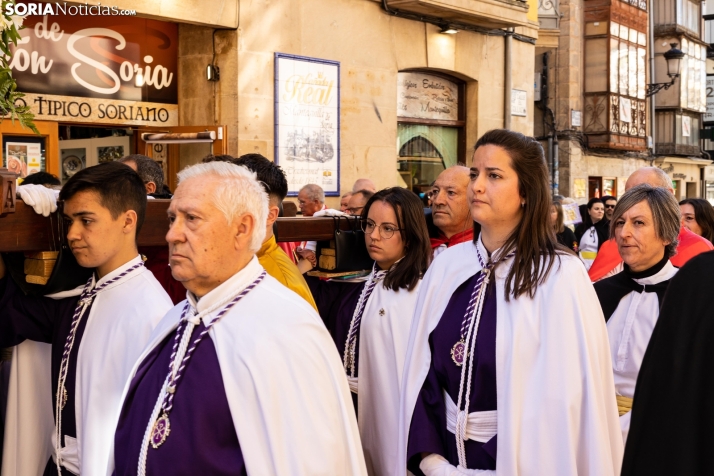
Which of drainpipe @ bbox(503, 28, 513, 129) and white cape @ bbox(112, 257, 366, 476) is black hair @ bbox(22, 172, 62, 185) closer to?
white cape @ bbox(112, 257, 366, 476)

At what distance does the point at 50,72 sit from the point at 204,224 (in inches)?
276

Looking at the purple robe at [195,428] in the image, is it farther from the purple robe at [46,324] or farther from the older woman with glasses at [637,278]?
the older woman with glasses at [637,278]

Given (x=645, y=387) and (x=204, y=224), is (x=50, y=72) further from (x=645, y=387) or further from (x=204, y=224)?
(x=645, y=387)

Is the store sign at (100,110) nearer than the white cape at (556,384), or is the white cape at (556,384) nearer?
the white cape at (556,384)

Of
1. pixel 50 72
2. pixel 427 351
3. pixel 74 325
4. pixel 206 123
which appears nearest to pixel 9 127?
pixel 50 72

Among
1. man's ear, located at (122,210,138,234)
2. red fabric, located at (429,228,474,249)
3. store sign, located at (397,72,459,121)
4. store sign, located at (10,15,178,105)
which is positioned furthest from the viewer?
store sign, located at (397,72,459,121)

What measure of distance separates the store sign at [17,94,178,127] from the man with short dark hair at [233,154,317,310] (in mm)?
5136

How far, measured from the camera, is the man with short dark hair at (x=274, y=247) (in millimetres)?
3738

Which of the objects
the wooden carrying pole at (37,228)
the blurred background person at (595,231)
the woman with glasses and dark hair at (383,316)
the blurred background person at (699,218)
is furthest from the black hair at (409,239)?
the blurred background person at (595,231)

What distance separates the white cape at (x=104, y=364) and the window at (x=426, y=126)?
998cm

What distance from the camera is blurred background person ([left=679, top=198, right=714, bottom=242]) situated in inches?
279

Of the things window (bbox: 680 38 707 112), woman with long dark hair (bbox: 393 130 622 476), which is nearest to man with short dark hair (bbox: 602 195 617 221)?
woman with long dark hair (bbox: 393 130 622 476)

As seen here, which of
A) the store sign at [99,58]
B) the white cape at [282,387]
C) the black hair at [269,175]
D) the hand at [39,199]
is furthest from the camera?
the store sign at [99,58]

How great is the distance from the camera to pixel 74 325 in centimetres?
321
